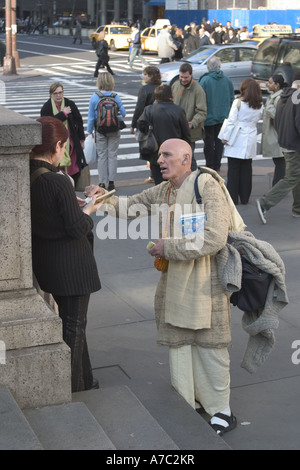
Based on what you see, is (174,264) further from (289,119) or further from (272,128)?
(272,128)

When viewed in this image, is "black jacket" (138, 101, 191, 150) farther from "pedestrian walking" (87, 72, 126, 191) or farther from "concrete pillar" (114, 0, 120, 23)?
"concrete pillar" (114, 0, 120, 23)

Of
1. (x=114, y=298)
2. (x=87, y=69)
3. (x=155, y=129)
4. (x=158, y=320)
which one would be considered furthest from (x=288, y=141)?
(x=87, y=69)

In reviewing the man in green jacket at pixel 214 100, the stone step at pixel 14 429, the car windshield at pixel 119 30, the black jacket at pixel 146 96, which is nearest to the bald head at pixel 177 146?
the stone step at pixel 14 429

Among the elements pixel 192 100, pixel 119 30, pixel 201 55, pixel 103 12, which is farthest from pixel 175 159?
pixel 103 12

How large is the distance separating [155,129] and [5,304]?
6539mm

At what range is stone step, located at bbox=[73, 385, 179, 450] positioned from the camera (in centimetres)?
411

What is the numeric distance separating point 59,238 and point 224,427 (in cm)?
156

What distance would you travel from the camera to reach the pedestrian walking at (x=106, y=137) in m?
11.4

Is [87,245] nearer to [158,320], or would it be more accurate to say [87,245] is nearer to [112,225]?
[158,320]

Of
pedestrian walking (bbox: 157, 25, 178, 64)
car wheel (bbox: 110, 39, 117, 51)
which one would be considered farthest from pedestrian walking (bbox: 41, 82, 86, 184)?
car wheel (bbox: 110, 39, 117, 51)

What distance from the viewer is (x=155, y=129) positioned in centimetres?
1066

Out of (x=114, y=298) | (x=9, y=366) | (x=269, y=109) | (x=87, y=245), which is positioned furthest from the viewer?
(x=269, y=109)

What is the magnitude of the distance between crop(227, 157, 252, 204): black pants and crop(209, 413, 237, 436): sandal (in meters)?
6.24

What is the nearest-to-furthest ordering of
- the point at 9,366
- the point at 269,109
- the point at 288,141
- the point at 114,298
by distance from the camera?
the point at 9,366 → the point at 114,298 → the point at 288,141 → the point at 269,109
